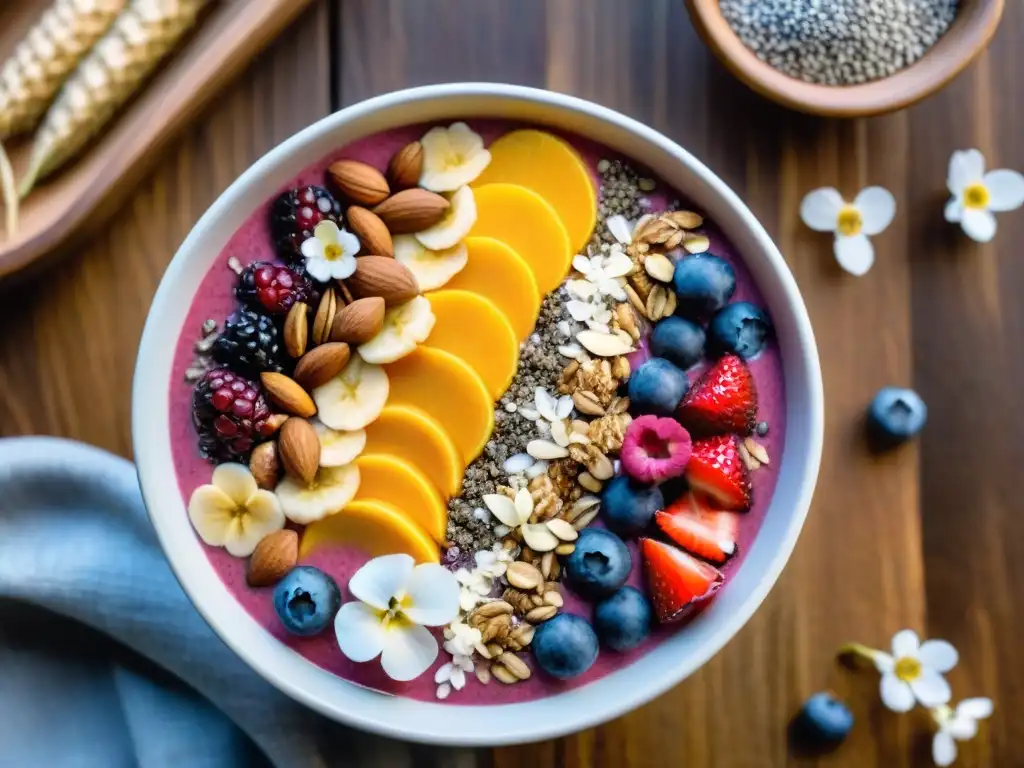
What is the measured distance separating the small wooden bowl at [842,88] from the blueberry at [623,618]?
0.42 m

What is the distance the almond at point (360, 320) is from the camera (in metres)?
0.71

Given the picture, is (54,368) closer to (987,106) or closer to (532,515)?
(532,515)

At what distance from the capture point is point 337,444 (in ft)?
2.36

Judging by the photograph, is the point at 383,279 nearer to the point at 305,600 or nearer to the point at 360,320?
the point at 360,320

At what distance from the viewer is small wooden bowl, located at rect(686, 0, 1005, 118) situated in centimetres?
75

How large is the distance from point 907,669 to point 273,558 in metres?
0.57

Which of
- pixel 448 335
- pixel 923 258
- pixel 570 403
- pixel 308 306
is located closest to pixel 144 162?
pixel 308 306

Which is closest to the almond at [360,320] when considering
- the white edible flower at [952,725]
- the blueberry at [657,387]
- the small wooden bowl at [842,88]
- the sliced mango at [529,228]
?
the sliced mango at [529,228]

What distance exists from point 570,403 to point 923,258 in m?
0.37

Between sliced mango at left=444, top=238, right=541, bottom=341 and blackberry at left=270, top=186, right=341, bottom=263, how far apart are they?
117 millimetres

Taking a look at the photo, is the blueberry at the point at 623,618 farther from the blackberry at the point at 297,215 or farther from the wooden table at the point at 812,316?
the blackberry at the point at 297,215

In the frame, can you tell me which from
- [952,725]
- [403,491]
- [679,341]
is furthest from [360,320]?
[952,725]

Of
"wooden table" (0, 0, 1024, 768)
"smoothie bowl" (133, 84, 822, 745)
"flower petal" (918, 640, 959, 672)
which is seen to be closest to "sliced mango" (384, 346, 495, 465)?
"smoothie bowl" (133, 84, 822, 745)

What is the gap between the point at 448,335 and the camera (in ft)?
2.43
